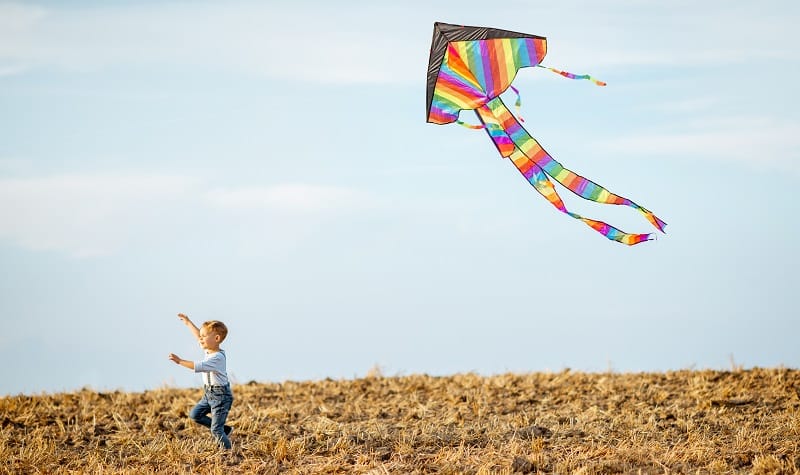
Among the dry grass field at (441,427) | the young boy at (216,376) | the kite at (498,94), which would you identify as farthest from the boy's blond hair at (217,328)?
the kite at (498,94)

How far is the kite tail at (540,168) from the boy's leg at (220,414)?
337cm

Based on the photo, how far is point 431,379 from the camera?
1330 centimetres

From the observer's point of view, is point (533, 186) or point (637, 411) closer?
point (533, 186)

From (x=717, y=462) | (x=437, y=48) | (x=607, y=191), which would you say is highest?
(x=437, y=48)

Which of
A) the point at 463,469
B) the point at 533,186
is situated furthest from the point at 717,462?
the point at 533,186

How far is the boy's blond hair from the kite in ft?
9.21

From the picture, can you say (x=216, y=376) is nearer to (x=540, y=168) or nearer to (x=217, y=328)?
(x=217, y=328)

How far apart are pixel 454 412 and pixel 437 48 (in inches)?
179

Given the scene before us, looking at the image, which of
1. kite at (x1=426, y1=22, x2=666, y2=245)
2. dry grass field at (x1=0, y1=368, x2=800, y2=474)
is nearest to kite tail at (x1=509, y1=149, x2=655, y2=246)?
kite at (x1=426, y1=22, x2=666, y2=245)

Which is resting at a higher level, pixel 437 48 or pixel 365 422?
pixel 437 48

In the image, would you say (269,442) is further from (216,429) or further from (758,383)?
(758,383)

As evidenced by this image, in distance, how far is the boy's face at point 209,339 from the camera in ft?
29.3

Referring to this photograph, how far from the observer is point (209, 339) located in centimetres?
893

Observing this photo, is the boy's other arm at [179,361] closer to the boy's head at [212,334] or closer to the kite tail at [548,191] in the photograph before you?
the boy's head at [212,334]
